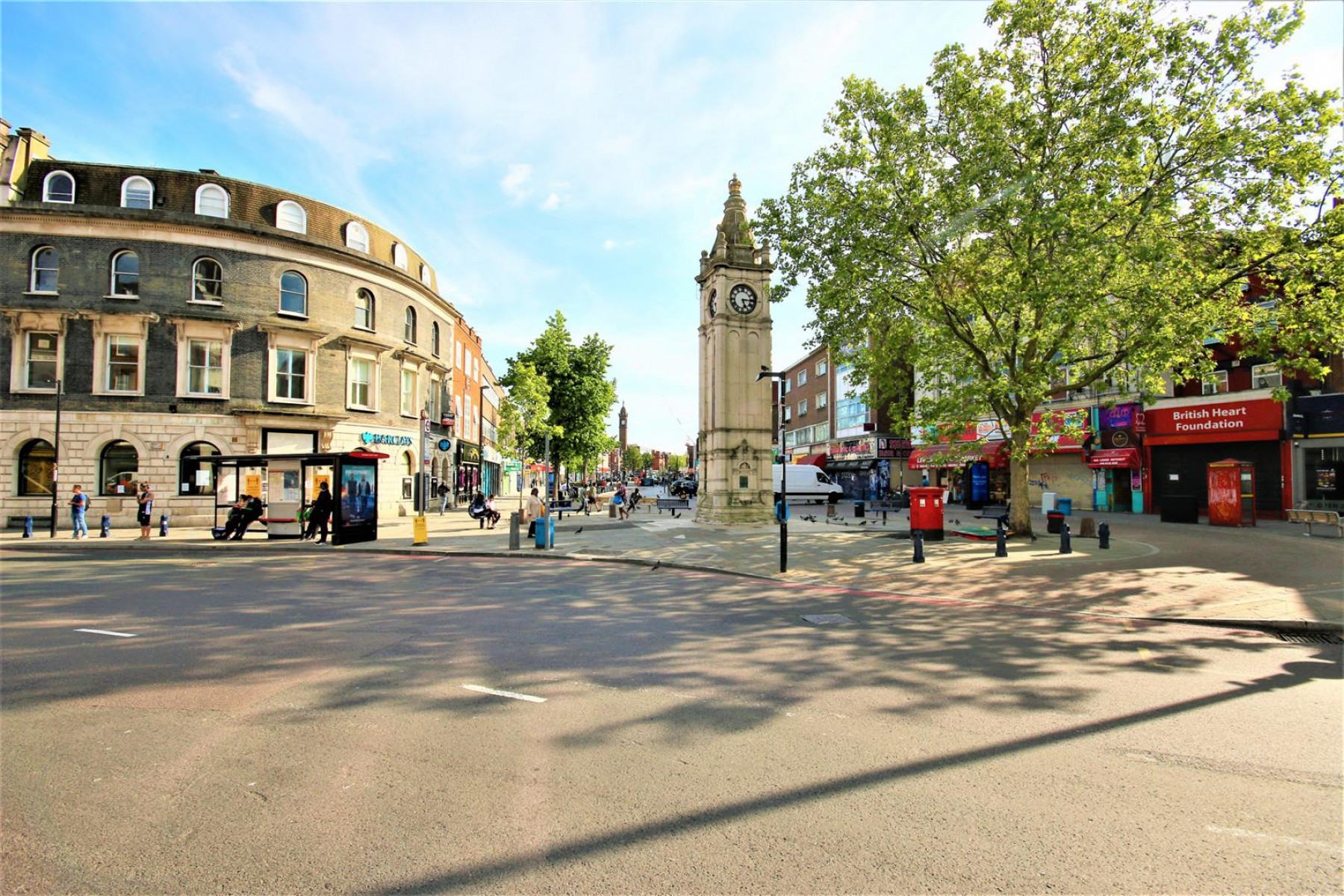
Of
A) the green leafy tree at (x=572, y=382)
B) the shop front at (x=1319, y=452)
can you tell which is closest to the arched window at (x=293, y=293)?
the green leafy tree at (x=572, y=382)

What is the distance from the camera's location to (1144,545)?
16953mm

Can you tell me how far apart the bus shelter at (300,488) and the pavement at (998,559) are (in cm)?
83

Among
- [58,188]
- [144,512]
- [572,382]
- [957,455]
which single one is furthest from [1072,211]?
[58,188]

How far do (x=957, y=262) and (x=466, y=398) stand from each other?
3554 cm

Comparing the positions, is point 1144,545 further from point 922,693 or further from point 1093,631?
point 922,693

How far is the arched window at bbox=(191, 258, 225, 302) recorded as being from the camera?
81.4 ft

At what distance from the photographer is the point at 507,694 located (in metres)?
5.42

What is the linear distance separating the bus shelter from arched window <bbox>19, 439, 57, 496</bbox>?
745 cm

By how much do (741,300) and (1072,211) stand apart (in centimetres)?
1306

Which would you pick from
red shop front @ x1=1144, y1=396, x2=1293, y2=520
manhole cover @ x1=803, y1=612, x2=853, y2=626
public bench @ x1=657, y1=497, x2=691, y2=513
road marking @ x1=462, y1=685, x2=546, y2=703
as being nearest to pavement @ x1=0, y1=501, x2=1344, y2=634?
red shop front @ x1=1144, y1=396, x2=1293, y2=520

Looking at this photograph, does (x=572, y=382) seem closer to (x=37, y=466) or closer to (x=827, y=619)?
(x=37, y=466)

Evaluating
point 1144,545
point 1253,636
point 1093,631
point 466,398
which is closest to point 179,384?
point 466,398

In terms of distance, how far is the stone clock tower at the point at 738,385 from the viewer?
83.1ft

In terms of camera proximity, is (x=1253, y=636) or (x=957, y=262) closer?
(x=1253, y=636)
